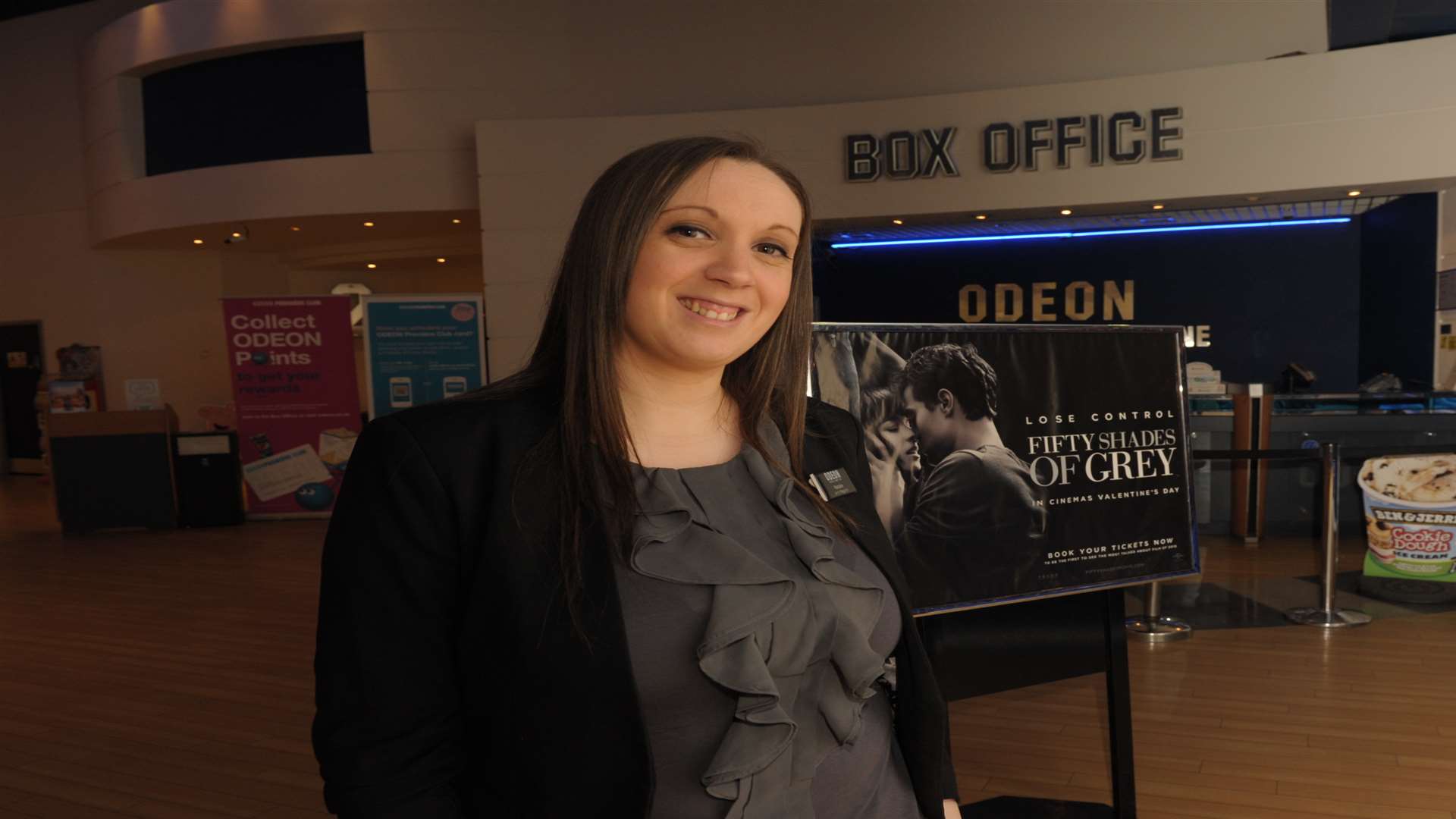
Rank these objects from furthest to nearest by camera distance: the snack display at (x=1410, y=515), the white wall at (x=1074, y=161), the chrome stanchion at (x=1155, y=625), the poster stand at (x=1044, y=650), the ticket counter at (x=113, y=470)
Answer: the ticket counter at (x=113, y=470) < the white wall at (x=1074, y=161) < the snack display at (x=1410, y=515) < the chrome stanchion at (x=1155, y=625) < the poster stand at (x=1044, y=650)

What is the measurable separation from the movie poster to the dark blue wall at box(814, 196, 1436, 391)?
746 cm

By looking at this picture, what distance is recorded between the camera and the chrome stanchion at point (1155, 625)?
A: 187 inches

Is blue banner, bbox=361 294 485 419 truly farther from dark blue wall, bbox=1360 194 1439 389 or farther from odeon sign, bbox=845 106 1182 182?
dark blue wall, bbox=1360 194 1439 389

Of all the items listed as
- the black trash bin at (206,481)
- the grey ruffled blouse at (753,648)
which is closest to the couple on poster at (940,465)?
the grey ruffled blouse at (753,648)

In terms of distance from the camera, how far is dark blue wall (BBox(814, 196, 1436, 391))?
9.33m

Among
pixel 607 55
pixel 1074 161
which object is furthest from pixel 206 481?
pixel 1074 161

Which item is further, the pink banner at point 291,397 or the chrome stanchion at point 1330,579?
the pink banner at point 291,397

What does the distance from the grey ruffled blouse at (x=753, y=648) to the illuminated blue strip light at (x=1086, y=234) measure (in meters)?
9.52

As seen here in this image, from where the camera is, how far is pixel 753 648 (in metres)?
1.14

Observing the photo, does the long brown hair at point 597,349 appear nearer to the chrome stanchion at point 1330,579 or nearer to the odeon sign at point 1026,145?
the chrome stanchion at point 1330,579

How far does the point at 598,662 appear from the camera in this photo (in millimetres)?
1083

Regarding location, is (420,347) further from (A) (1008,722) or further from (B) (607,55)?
(A) (1008,722)

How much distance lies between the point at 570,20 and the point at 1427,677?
8.54 meters

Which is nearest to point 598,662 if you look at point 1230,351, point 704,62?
point 704,62
